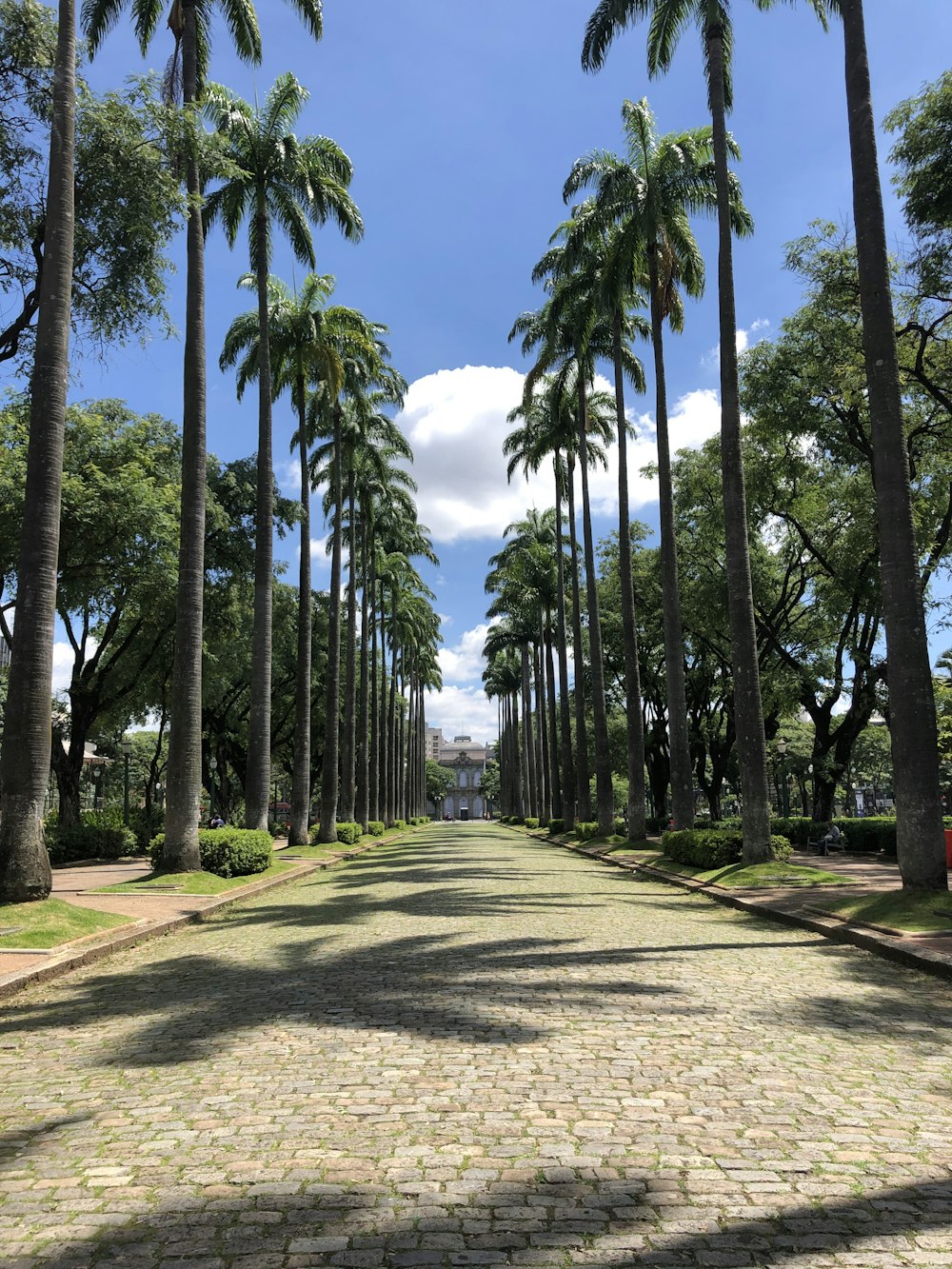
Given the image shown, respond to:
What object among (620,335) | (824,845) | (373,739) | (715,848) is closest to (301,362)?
(620,335)

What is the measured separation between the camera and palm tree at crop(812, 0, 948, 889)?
11.2 meters

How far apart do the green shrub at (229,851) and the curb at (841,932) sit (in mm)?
8538

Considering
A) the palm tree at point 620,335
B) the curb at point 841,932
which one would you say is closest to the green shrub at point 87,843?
the palm tree at point 620,335

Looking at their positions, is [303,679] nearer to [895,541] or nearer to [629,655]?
[629,655]

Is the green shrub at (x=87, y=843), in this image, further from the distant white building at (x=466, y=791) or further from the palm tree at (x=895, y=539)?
the distant white building at (x=466, y=791)

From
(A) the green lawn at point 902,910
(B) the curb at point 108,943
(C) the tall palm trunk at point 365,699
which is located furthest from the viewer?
(C) the tall palm trunk at point 365,699

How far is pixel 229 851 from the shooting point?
17.9 meters

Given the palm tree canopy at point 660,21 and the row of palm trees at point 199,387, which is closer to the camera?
the row of palm trees at point 199,387

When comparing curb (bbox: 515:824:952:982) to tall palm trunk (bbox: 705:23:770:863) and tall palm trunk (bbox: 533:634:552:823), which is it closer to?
tall palm trunk (bbox: 705:23:770:863)

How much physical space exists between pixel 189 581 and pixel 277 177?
1173 centimetres

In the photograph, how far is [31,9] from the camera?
500 inches

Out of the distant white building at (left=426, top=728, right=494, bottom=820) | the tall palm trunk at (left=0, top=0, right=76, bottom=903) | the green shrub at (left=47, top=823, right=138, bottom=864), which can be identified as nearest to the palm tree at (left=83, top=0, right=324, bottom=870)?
the tall palm trunk at (left=0, top=0, right=76, bottom=903)

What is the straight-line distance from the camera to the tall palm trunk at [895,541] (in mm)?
11250

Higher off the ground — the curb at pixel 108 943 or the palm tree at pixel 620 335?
the palm tree at pixel 620 335
